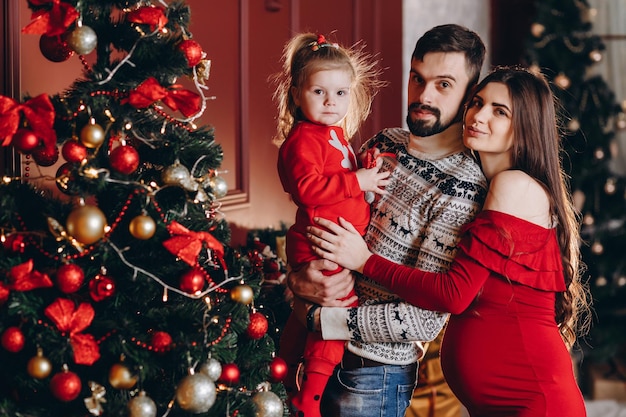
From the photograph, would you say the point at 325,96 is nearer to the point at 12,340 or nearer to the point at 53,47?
the point at 53,47

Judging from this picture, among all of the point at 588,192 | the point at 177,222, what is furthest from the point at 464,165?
the point at 588,192

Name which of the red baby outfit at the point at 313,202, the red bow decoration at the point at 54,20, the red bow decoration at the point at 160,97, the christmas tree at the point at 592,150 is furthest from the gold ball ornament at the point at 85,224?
the christmas tree at the point at 592,150

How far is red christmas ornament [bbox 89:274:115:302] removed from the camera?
4.61ft

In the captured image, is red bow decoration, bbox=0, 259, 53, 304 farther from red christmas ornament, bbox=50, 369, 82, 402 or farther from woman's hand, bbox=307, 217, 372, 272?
woman's hand, bbox=307, 217, 372, 272

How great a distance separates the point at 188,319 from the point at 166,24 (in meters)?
0.57

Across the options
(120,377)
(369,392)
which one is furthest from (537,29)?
(120,377)

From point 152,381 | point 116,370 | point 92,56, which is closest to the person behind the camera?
point 116,370

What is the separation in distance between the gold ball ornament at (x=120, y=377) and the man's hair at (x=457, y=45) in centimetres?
113

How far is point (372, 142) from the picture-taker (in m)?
2.26

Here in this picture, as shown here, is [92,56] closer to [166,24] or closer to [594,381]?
[166,24]

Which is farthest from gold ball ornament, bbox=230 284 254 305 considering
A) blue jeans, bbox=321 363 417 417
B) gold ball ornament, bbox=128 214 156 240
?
blue jeans, bbox=321 363 417 417

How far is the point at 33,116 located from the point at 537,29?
3.99 metres

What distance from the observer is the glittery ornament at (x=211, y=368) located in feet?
4.72

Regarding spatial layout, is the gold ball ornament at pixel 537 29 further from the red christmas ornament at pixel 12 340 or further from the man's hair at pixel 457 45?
the red christmas ornament at pixel 12 340
